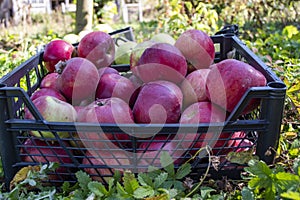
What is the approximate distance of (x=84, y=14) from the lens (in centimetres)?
314

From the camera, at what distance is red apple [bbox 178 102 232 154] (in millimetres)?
806

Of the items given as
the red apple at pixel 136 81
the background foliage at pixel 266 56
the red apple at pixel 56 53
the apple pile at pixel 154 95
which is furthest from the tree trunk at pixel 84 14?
the red apple at pixel 136 81

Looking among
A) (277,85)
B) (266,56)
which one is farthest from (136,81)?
(266,56)

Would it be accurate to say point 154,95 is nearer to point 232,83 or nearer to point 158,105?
point 158,105

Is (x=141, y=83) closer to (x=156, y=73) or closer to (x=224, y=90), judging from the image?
(x=156, y=73)

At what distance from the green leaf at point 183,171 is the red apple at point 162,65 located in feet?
0.93

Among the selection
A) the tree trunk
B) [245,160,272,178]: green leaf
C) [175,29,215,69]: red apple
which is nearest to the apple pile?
[175,29,215,69]: red apple

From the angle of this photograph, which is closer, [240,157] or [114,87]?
[240,157]

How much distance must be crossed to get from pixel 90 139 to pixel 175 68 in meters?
0.32

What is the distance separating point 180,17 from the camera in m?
3.56

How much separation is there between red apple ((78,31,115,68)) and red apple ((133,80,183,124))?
38 cm

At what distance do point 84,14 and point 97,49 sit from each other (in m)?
2.02

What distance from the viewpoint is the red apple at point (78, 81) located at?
3.30ft

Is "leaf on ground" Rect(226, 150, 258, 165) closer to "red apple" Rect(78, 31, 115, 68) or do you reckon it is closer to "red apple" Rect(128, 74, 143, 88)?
"red apple" Rect(128, 74, 143, 88)
